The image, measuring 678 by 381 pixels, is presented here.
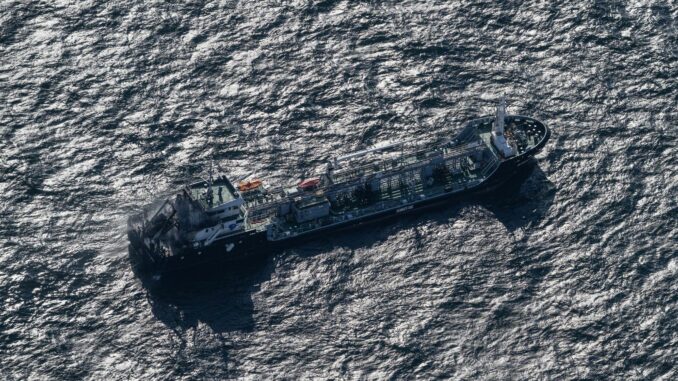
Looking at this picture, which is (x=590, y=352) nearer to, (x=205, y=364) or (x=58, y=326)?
(x=205, y=364)

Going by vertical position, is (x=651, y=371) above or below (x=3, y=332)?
below

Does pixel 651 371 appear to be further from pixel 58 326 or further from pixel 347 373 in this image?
pixel 58 326

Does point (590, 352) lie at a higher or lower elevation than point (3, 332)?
lower

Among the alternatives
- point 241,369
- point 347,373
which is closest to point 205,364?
point 241,369

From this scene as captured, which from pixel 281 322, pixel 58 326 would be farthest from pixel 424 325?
pixel 58 326

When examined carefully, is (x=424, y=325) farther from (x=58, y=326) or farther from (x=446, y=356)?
(x=58, y=326)

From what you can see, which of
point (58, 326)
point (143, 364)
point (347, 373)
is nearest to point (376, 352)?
point (347, 373)

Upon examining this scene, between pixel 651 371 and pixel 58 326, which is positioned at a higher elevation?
pixel 58 326
